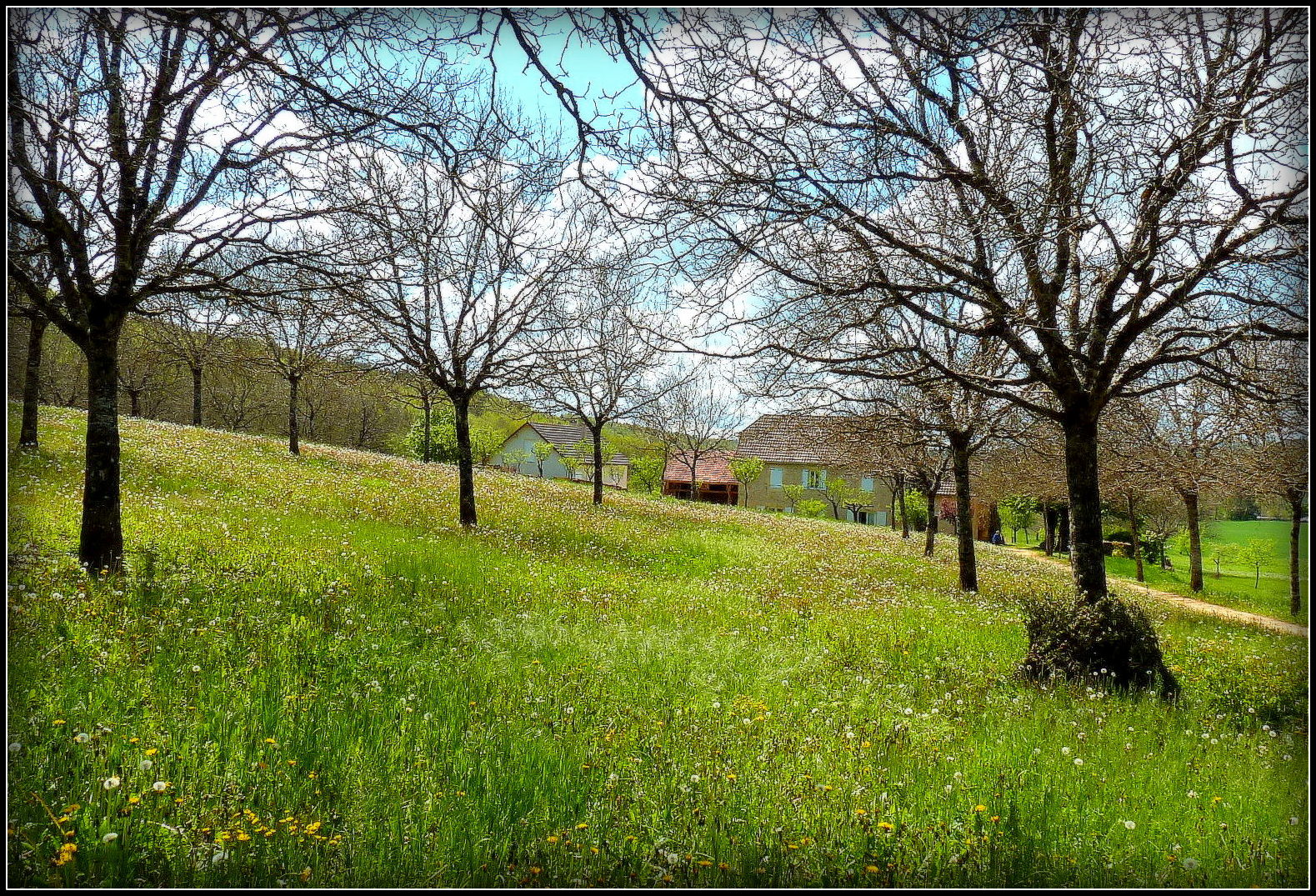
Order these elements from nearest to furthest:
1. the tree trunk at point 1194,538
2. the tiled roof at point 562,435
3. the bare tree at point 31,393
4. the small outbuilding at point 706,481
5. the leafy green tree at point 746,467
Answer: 1. the bare tree at point 31,393
2. the tree trunk at point 1194,538
3. the leafy green tree at point 746,467
4. the tiled roof at point 562,435
5. the small outbuilding at point 706,481

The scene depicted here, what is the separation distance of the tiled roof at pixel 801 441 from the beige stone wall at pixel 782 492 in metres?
0.83

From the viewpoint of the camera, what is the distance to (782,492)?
161 feet

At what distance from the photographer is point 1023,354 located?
5445 millimetres

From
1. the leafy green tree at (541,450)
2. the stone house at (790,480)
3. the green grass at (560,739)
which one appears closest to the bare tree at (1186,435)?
the green grass at (560,739)

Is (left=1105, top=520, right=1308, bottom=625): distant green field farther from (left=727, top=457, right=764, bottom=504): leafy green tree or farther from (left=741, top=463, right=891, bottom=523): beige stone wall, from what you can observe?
(left=727, top=457, right=764, bottom=504): leafy green tree

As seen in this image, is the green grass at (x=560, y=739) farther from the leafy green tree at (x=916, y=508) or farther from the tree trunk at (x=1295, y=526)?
the leafy green tree at (x=916, y=508)

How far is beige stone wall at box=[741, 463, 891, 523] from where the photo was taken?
47969 millimetres

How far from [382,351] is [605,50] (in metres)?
11.1

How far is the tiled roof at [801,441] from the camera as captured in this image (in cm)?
1020

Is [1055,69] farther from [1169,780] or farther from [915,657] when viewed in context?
[915,657]

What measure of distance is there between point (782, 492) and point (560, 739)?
154ft

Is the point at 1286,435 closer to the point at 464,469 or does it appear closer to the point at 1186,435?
the point at 1186,435

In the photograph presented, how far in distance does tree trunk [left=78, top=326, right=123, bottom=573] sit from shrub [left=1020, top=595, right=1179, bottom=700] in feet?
29.5

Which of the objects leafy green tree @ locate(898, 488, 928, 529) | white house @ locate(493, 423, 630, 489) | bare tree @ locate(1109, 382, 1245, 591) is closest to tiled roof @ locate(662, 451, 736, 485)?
white house @ locate(493, 423, 630, 489)
